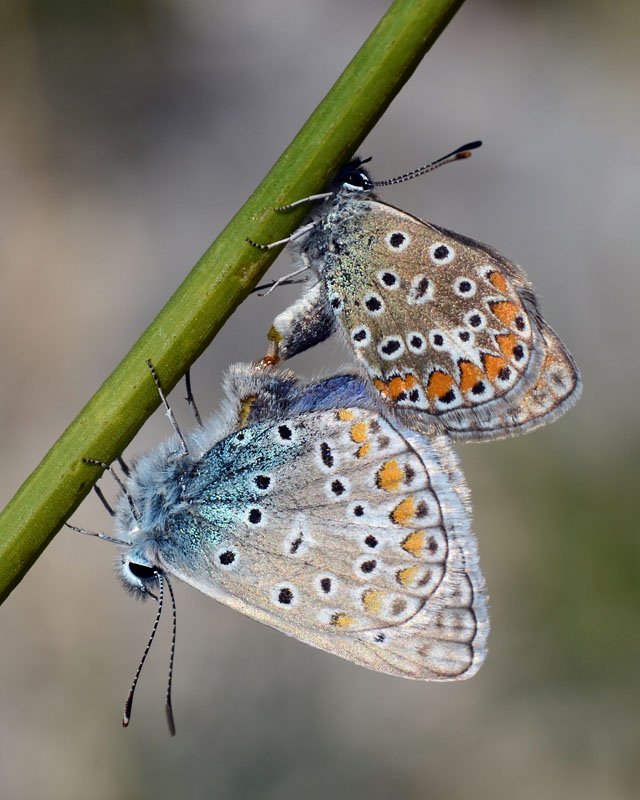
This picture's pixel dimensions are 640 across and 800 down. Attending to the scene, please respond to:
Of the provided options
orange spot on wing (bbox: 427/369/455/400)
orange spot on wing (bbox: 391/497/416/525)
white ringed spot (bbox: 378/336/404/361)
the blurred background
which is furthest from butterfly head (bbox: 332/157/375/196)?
the blurred background

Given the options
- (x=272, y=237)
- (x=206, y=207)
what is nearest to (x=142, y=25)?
(x=206, y=207)

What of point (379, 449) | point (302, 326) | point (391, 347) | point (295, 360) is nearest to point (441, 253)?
point (391, 347)

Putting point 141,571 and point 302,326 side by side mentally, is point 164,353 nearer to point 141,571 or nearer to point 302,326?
point 302,326

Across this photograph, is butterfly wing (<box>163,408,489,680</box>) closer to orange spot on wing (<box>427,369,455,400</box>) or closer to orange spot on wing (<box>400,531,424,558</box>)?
orange spot on wing (<box>400,531,424,558</box>)

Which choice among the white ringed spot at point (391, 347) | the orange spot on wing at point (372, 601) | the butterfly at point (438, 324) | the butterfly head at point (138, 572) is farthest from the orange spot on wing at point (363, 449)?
the butterfly head at point (138, 572)

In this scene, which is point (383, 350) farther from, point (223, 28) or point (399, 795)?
point (223, 28)

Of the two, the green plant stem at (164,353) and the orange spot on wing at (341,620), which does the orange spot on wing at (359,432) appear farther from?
the green plant stem at (164,353)
